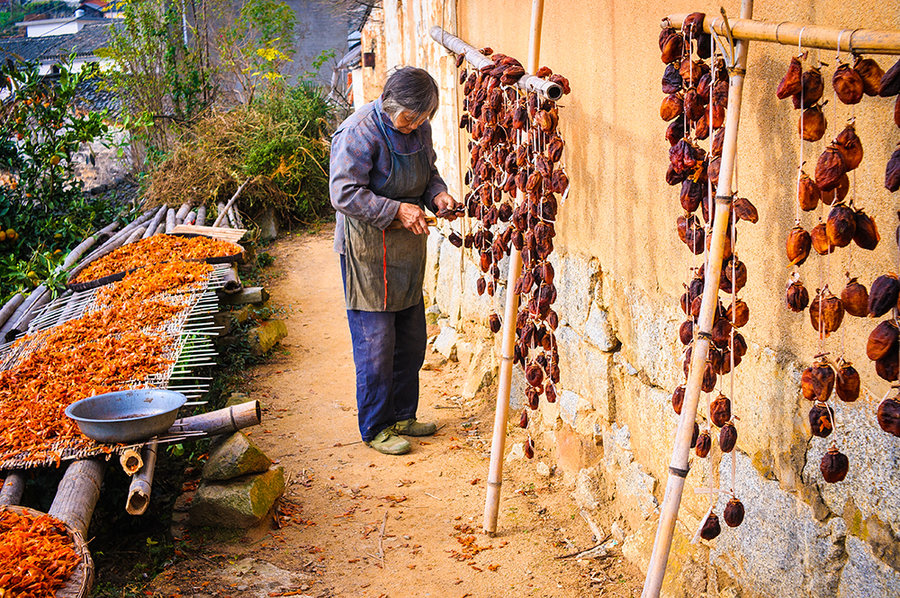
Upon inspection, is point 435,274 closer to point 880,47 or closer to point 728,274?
point 728,274

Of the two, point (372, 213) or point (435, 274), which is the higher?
point (372, 213)

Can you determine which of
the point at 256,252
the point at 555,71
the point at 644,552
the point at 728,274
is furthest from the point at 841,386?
the point at 256,252

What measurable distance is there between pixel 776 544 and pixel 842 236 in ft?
4.15

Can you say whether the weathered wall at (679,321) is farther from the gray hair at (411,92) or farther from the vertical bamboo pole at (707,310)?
the gray hair at (411,92)

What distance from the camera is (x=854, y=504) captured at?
6.32 ft

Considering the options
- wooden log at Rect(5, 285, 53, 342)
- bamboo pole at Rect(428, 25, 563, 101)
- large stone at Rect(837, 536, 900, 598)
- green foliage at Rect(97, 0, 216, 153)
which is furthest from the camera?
green foliage at Rect(97, 0, 216, 153)

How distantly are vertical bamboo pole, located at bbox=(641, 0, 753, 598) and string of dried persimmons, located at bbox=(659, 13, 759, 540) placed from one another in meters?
0.04

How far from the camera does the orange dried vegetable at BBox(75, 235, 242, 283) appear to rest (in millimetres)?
6289

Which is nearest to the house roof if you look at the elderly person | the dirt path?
the dirt path

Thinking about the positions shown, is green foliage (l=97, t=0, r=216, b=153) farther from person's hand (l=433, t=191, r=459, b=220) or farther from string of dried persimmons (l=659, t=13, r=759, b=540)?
string of dried persimmons (l=659, t=13, r=759, b=540)

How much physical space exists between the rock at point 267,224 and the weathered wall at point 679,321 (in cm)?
664

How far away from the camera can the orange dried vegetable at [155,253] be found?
6289 millimetres

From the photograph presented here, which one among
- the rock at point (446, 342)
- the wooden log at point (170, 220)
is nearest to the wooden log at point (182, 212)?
the wooden log at point (170, 220)

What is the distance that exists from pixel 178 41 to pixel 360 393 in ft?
32.7
